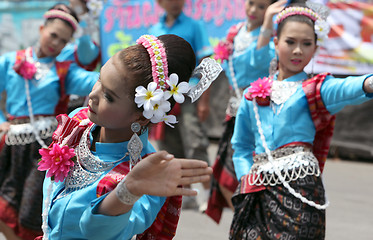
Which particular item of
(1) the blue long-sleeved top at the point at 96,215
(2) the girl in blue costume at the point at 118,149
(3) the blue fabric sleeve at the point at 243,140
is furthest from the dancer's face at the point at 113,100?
(3) the blue fabric sleeve at the point at 243,140

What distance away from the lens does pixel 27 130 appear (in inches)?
156

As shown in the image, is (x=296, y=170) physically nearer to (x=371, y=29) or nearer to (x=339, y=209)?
(x=339, y=209)

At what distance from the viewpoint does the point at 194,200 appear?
5.50 metres

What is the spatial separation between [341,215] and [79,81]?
8.73 ft

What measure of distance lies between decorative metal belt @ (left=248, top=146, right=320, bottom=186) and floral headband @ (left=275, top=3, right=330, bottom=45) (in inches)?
25.8

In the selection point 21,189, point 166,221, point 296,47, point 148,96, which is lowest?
point 21,189

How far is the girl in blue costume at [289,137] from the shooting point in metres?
2.97

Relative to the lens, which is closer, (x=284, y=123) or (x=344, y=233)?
(x=284, y=123)

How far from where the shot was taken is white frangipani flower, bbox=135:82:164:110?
1975mm

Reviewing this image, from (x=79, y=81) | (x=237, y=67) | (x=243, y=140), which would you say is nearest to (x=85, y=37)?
(x=79, y=81)

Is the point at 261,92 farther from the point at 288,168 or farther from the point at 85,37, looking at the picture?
the point at 85,37

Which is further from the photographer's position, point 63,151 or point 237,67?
point 237,67

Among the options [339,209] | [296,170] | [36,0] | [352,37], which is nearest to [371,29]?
[352,37]

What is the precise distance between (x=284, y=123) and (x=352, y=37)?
169 inches
